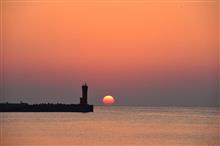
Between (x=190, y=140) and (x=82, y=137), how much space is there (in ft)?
28.1

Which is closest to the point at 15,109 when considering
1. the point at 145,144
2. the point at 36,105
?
the point at 36,105

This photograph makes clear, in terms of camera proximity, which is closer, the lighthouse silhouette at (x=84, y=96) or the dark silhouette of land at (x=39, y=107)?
the lighthouse silhouette at (x=84, y=96)

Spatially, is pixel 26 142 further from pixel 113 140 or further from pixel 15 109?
pixel 15 109

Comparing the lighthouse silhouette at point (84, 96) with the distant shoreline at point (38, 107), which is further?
the distant shoreline at point (38, 107)

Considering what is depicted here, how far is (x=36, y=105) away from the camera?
134125 millimetres

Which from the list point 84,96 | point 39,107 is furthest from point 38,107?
point 84,96

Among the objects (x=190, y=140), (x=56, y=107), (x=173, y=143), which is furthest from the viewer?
(x=56, y=107)

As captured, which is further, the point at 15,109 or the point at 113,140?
the point at 15,109

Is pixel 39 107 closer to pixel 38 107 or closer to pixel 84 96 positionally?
pixel 38 107

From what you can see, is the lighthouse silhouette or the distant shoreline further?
the distant shoreline

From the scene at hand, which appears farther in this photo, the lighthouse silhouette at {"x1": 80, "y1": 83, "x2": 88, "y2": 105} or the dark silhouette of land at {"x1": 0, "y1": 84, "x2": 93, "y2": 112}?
the dark silhouette of land at {"x1": 0, "y1": 84, "x2": 93, "y2": 112}

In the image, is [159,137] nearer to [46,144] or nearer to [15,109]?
[46,144]

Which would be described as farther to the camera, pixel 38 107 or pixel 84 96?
pixel 38 107

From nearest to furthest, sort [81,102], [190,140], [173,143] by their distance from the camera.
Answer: [173,143], [190,140], [81,102]
